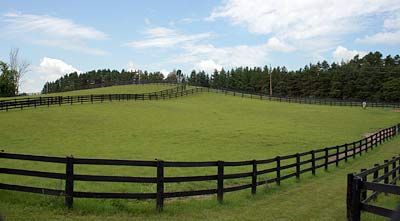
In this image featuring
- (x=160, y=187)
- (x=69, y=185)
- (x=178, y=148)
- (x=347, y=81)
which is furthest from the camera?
(x=347, y=81)

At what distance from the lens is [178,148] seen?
27.2 metres

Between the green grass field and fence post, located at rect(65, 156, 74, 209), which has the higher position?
fence post, located at rect(65, 156, 74, 209)

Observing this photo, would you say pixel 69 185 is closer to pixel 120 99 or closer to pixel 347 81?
pixel 120 99

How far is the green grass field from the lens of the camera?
10695 millimetres

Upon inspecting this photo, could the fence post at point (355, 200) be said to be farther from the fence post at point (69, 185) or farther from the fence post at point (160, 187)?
the fence post at point (69, 185)

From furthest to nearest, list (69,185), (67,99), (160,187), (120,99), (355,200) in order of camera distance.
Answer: (120,99) → (67,99) → (160,187) → (69,185) → (355,200)

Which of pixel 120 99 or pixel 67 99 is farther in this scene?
pixel 120 99

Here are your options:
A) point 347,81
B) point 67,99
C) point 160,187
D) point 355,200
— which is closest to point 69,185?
point 160,187

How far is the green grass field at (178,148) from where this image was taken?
10.7 metres

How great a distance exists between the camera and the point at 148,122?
142 feet

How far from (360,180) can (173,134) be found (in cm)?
2673

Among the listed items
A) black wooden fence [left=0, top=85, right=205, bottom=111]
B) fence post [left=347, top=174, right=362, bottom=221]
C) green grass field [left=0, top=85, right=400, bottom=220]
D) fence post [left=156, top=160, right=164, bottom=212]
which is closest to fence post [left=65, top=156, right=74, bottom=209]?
green grass field [left=0, top=85, right=400, bottom=220]

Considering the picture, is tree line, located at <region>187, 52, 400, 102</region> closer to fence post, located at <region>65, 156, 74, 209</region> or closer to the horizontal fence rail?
the horizontal fence rail

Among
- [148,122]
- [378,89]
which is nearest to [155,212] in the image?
[148,122]
